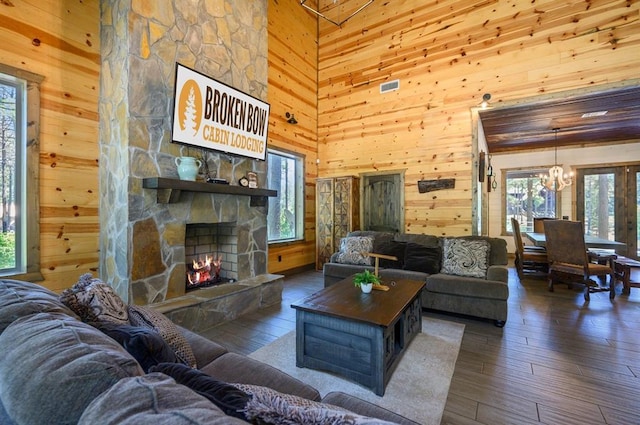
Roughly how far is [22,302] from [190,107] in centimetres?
262

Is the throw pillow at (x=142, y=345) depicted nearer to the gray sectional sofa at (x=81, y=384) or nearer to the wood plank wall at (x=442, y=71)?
the gray sectional sofa at (x=81, y=384)

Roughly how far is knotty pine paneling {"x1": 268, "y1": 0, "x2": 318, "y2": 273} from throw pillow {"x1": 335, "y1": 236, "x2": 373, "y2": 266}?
1438 mm

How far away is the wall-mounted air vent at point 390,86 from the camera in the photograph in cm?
578

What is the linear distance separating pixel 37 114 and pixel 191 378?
3.17 metres

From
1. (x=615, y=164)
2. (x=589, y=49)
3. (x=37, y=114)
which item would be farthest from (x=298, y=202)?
(x=615, y=164)

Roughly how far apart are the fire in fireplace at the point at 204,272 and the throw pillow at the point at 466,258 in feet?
10.0

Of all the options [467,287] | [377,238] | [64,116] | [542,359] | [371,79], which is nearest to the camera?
[542,359]

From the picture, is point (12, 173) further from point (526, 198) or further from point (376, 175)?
point (526, 198)

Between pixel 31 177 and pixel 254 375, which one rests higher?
pixel 31 177

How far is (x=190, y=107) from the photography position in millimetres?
3186

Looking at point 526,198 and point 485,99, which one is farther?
point 526,198

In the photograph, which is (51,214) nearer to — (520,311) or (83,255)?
(83,255)

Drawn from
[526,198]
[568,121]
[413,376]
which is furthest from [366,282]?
[526,198]

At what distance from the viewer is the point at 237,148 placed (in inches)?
148
